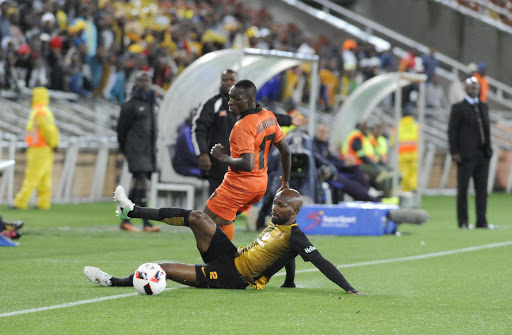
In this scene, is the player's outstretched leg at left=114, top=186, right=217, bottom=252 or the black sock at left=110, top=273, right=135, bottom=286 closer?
the player's outstretched leg at left=114, top=186, right=217, bottom=252

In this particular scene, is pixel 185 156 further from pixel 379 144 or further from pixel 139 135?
pixel 379 144

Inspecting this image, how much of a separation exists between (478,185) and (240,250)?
942cm

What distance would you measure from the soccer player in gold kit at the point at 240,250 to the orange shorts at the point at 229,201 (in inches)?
32.9

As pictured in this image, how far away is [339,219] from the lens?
51.2 ft

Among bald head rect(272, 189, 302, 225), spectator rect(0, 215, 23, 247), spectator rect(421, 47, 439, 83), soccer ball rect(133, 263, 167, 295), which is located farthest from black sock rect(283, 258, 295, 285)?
spectator rect(421, 47, 439, 83)

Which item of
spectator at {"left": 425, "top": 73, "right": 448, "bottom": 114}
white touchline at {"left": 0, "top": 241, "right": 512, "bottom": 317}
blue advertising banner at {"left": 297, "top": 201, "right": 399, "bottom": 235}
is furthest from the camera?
spectator at {"left": 425, "top": 73, "right": 448, "bottom": 114}

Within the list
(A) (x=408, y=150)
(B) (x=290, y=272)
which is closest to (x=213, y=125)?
(B) (x=290, y=272)

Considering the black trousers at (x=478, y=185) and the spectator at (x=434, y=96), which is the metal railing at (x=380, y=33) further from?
the black trousers at (x=478, y=185)

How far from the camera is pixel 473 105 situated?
1733 centimetres

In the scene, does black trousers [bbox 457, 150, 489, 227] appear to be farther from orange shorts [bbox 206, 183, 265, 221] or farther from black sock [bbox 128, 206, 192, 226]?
black sock [bbox 128, 206, 192, 226]

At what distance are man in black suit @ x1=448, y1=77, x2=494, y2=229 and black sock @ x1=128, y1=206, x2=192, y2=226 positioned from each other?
9.35 meters

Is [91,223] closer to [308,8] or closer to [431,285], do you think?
[431,285]

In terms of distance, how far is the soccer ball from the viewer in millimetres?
8438

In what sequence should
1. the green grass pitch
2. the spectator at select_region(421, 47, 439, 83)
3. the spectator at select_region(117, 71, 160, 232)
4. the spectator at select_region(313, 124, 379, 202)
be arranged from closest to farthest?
1. the green grass pitch
2. the spectator at select_region(117, 71, 160, 232)
3. the spectator at select_region(313, 124, 379, 202)
4. the spectator at select_region(421, 47, 439, 83)
